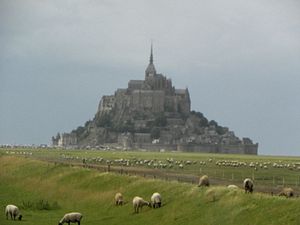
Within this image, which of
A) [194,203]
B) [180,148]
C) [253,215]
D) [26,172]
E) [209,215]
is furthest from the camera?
[180,148]

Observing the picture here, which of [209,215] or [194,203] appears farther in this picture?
[194,203]

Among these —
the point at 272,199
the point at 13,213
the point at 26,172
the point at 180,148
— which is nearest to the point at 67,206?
the point at 13,213

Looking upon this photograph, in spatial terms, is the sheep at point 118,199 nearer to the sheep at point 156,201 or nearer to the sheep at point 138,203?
the sheep at point 138,203

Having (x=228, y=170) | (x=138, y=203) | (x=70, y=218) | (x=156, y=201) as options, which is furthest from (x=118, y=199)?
(x=228, y=170)

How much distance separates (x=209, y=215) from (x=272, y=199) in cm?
278

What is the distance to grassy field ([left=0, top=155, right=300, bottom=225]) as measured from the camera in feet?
85.9

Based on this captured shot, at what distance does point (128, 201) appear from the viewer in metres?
35.9

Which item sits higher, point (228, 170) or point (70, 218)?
point (228, 170)

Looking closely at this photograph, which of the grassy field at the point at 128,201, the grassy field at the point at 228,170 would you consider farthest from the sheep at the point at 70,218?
the grassy field at the point at 228,170

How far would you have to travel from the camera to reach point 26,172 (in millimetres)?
60438

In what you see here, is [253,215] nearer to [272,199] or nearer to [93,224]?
[272,199]

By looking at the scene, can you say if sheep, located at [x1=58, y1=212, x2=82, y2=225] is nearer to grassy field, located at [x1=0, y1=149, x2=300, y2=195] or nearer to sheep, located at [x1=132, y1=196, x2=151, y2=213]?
sheep, located at [x1=132, y1=196, x2=151, y2=213]

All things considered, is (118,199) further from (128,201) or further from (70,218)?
(70,218)

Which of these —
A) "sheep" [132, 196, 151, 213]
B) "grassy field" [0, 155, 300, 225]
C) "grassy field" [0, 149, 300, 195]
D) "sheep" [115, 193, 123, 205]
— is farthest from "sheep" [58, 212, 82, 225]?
"grassy field" [0, 149, 300, 195]
